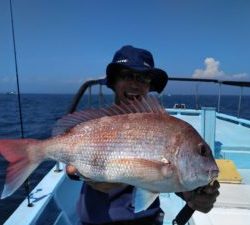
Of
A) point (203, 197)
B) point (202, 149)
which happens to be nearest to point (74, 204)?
point (203, 197)

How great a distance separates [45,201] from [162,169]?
211 cm

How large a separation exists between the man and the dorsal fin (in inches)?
15.0

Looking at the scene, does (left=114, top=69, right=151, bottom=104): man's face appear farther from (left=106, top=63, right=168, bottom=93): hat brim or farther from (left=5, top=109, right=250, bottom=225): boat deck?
(left=5, top=109, right=250, bottom=225): boat deck

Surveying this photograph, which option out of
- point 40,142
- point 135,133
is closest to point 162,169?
point 135,133

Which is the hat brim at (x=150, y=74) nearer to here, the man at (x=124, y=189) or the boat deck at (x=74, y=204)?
the man at (x=124, y=189)

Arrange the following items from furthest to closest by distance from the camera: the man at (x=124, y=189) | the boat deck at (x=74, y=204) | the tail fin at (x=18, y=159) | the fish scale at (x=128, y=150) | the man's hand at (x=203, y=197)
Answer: the boat deck at (x=74, y=204) → the man at (x=124, y=189) → the man's hand at (x=203, y=197) → the tail fin at (x=18, y=159) → the fish scale at (x=128, y=150)

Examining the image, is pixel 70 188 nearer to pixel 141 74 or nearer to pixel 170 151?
pixel 141 74

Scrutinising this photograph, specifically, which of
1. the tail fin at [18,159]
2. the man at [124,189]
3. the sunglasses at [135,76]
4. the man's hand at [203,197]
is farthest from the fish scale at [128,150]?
the sunglasses at [135,76]

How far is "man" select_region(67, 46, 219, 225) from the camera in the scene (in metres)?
2.40

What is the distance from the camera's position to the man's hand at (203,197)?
2.03 metres

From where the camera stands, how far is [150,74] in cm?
253

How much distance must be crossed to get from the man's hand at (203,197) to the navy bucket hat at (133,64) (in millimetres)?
795

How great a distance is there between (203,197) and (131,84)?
83cm

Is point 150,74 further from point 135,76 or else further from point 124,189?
point 124,189
